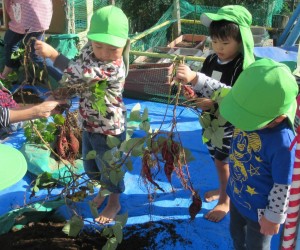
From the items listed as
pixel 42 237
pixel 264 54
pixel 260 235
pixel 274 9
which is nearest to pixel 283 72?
pixel 260 235

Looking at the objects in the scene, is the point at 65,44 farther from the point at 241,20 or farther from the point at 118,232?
the point at 118,232

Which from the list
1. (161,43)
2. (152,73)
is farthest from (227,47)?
(161,43)

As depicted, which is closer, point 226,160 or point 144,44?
point 226,160

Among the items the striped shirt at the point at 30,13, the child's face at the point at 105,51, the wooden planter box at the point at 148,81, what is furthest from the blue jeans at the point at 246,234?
the striped shirt at the point at 30,13

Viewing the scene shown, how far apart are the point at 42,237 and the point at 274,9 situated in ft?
21.7

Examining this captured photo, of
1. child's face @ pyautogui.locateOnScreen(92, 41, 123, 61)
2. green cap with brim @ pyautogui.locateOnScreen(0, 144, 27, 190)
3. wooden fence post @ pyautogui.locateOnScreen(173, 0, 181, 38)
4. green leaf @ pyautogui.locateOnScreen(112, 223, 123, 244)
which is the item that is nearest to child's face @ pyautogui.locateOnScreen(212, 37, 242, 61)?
child's face @ pyautogui.locateOnScreen(92, 41, 123, 61)

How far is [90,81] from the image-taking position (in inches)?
79.7

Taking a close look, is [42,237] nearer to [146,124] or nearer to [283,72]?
[146,124]

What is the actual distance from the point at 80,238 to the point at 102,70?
3.26 feet

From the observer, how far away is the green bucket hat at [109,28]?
6.85 ft

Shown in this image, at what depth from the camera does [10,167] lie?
124 centimetres

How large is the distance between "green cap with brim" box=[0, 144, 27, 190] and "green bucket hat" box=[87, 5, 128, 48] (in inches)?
36.4

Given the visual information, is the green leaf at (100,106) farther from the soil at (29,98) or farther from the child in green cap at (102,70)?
the soil at (29,98)

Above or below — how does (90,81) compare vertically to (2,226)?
above
